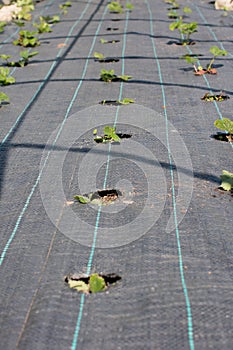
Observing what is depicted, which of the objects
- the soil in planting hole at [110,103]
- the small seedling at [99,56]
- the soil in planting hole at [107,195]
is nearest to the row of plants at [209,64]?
the soil in planting hole at [107,195]

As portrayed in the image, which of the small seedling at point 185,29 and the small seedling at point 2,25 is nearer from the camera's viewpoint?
the small seedling at point 185,29

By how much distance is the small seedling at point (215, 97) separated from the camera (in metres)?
4.40

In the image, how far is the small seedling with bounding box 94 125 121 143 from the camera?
3482 mm

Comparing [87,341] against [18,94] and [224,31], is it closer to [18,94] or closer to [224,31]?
[18,94]

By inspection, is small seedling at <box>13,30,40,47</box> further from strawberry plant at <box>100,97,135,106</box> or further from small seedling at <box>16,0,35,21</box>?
strawberry plant at <box>100,97,135,106</box>

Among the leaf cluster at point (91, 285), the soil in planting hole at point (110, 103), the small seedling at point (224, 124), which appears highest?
the small seedling at point (224, 124)

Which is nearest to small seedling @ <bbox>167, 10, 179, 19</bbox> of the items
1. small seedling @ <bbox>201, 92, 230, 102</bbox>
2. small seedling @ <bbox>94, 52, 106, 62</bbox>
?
small seedling @ <bbox>94, 52, 106, 62</bbox>

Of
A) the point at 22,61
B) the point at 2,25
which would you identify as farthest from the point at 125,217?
the point at 2,25

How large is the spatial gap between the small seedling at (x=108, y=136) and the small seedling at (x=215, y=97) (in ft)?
3.72

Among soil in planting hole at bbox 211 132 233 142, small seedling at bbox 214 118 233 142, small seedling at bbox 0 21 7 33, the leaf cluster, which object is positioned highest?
small seedling at bbox 214 118 233 142

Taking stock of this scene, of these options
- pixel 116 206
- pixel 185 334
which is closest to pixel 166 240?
pixel 116 206

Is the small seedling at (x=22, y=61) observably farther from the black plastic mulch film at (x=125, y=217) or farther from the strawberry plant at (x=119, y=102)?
the strawberry plant at (x=119, y=102)

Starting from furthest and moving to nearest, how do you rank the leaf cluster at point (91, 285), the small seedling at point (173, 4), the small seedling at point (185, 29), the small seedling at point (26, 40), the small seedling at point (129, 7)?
the small seedling at point (173, 4) → the small seedling at point (129, 7) → the small seedling at point (26, 40) → the small seedling at point (185, 29) → the leaf cluster at point (91, 285)

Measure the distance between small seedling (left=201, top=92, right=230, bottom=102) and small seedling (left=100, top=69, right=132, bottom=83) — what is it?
90 cm
